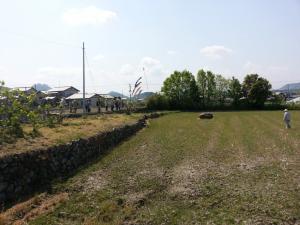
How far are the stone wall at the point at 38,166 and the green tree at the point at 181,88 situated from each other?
69.9 metres

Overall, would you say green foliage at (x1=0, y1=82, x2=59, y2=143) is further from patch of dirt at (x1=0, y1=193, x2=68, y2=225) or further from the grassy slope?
patch of dirt at (x1=0, y1=193, x2=68, y2=225)

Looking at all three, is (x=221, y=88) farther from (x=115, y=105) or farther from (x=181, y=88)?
(x=115, y=105)

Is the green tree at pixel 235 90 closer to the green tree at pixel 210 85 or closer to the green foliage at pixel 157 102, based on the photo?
the green tree at pixel 210 85

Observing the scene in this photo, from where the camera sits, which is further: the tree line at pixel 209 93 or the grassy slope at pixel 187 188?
the tree line at pixel 209 93

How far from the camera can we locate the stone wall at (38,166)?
1465 cm

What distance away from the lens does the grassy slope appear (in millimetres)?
12203

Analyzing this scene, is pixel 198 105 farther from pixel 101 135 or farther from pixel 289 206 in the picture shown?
pixel 289 206

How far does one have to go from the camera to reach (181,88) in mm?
95188

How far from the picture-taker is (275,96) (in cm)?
9838

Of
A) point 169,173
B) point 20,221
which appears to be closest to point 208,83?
point 169,173

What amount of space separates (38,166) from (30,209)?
146 inches

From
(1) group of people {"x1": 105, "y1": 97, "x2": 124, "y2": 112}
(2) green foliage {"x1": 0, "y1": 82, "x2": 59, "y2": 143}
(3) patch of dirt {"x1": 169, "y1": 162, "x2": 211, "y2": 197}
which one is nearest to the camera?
(3) patch of dirt {"x1": 169, "y1": 162, "x2": 211, "y2": 197}

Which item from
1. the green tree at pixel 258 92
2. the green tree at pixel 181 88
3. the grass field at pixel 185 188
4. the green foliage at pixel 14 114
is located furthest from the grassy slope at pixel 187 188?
the green tree at pixel 258 92

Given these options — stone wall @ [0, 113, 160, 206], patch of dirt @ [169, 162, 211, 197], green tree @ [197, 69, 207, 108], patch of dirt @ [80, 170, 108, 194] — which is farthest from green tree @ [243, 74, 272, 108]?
patch of dirt @ [80, 170, 108, 194]
